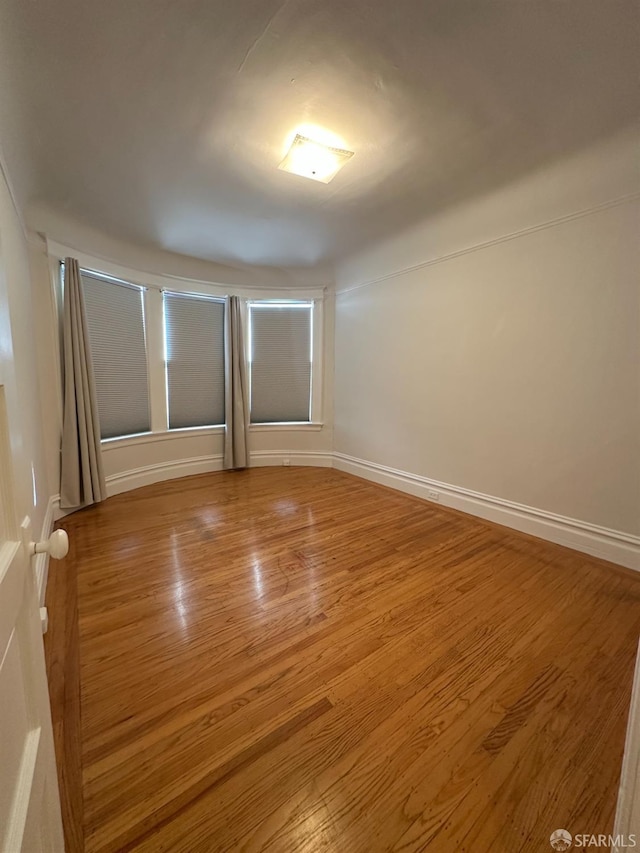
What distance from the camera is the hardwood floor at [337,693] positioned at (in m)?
0.97

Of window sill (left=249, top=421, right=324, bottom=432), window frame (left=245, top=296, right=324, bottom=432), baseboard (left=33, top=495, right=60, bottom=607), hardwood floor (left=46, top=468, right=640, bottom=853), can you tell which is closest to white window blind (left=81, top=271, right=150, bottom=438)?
baseboard (left=33, top=495, right=60, bottom=607)

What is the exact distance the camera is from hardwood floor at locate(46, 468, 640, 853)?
0.97 m

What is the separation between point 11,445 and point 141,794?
3.75 ft

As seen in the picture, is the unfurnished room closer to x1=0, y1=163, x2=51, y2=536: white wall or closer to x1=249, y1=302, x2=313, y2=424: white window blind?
x1=0, y1=163, x2=51, y2=536: white wall

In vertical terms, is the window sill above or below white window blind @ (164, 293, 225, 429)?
below

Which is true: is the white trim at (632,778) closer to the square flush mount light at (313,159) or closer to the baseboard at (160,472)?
the square flush mount light at (313,159)

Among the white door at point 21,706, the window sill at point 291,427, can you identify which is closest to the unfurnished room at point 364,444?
the white door at point 21,706

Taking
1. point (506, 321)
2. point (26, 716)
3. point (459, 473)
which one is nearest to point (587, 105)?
point (506, 321)

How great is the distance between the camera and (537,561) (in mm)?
2293

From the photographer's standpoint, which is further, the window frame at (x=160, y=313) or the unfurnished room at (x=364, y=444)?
the window frame at (x=160, y=313)

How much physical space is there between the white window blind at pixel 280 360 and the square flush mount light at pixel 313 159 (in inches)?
88.0

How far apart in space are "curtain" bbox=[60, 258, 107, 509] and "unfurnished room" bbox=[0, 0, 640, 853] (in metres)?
0.02

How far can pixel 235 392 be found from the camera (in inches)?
172

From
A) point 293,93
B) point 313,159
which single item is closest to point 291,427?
point 313,159
